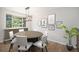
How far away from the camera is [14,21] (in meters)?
1.61

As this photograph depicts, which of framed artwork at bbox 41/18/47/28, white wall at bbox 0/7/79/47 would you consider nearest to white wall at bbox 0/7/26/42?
white wall at bbox 0/7/79/47

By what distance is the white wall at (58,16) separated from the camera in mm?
1554

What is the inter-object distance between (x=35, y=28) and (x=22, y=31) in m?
0.24

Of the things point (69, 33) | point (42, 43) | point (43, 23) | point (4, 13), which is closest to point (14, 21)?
point (4, 13)

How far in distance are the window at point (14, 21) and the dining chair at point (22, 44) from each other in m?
0.23

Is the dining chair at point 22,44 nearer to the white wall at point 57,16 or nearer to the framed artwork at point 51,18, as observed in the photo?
the white wall at point 57,16

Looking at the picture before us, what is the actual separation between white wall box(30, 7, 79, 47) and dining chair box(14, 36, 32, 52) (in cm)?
30

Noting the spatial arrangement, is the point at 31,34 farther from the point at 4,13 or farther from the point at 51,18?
the point at 4,13

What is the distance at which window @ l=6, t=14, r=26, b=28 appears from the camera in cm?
157

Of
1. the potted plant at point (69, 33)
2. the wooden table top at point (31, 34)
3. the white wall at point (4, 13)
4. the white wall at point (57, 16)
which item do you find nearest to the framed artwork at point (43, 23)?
the white wall at point (57, 16)

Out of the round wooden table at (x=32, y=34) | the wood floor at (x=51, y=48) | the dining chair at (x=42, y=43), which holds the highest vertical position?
the round wooden table at (x=32, y=34)
